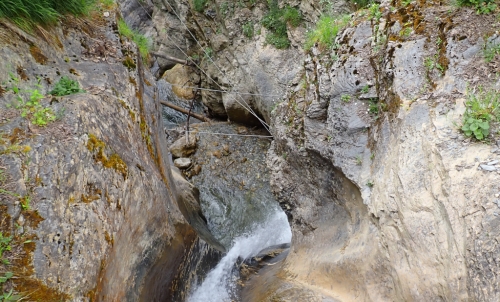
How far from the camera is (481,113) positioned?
2877 mm

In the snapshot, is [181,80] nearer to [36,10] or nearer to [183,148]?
[183,148]

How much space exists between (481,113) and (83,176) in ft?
13.2

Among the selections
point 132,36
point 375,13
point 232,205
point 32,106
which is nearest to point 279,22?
point 132,36

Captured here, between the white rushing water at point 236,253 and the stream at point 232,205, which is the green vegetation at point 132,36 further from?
the white rushing water at point 236,253

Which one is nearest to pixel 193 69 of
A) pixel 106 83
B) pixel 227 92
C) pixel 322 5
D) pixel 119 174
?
pixel 227 92

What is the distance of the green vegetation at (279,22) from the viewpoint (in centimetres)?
980

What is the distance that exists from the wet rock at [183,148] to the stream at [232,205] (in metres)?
0.21

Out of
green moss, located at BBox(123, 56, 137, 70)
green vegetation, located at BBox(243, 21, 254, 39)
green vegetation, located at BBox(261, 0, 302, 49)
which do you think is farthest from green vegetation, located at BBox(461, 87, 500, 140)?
green vegetation, located at BBox(243, 21, 254, 39)

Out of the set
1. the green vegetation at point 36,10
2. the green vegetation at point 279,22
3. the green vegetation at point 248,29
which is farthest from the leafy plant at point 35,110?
the green vegetation at point 248,29

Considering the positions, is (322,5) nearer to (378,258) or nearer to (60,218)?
(378,258)

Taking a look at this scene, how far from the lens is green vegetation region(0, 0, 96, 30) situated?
385 centimetres

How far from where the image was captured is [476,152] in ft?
9.09

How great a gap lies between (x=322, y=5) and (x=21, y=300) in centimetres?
906

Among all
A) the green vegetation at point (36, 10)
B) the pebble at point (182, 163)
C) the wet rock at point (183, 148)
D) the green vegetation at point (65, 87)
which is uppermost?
the green vegetation at point (36, 10)
